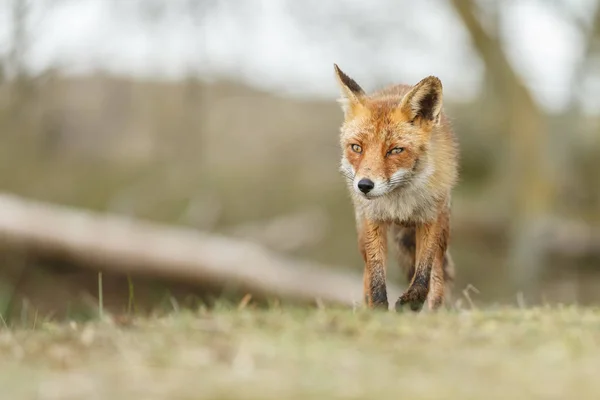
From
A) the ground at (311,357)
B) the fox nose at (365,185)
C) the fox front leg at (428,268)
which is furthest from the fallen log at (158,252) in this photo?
the ground at (311,357)

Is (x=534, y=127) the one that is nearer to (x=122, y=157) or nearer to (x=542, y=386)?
(x=122, y=157)

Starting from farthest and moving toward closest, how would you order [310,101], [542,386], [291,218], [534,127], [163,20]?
[310,101]
[291,218]
[534,127]
[163,20]
[542,386]

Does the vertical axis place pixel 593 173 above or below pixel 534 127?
below

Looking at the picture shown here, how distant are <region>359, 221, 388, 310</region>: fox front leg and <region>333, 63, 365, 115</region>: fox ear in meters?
0.68

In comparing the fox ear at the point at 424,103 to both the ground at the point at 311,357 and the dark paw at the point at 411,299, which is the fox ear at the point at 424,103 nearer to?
the dark paw at the point at 411,299

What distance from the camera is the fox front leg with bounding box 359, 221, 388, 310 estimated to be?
432 cm

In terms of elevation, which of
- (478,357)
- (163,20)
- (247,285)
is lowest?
(247,285)

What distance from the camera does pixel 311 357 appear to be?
109 inches

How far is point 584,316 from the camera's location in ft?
12.3

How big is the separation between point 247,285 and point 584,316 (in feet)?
24.8

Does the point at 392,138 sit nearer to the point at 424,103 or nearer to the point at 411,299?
the point at 424,103

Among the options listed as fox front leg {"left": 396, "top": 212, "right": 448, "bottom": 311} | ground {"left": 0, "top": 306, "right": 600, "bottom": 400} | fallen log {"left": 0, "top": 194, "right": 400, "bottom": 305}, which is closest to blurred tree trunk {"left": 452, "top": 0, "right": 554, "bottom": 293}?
fallen log {"left": 0, "top": 194, "right": 400, "bottom": 305}

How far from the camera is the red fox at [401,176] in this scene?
4.26 metres

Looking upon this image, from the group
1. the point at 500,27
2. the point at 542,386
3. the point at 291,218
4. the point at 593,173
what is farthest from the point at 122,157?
the point at 542,386
